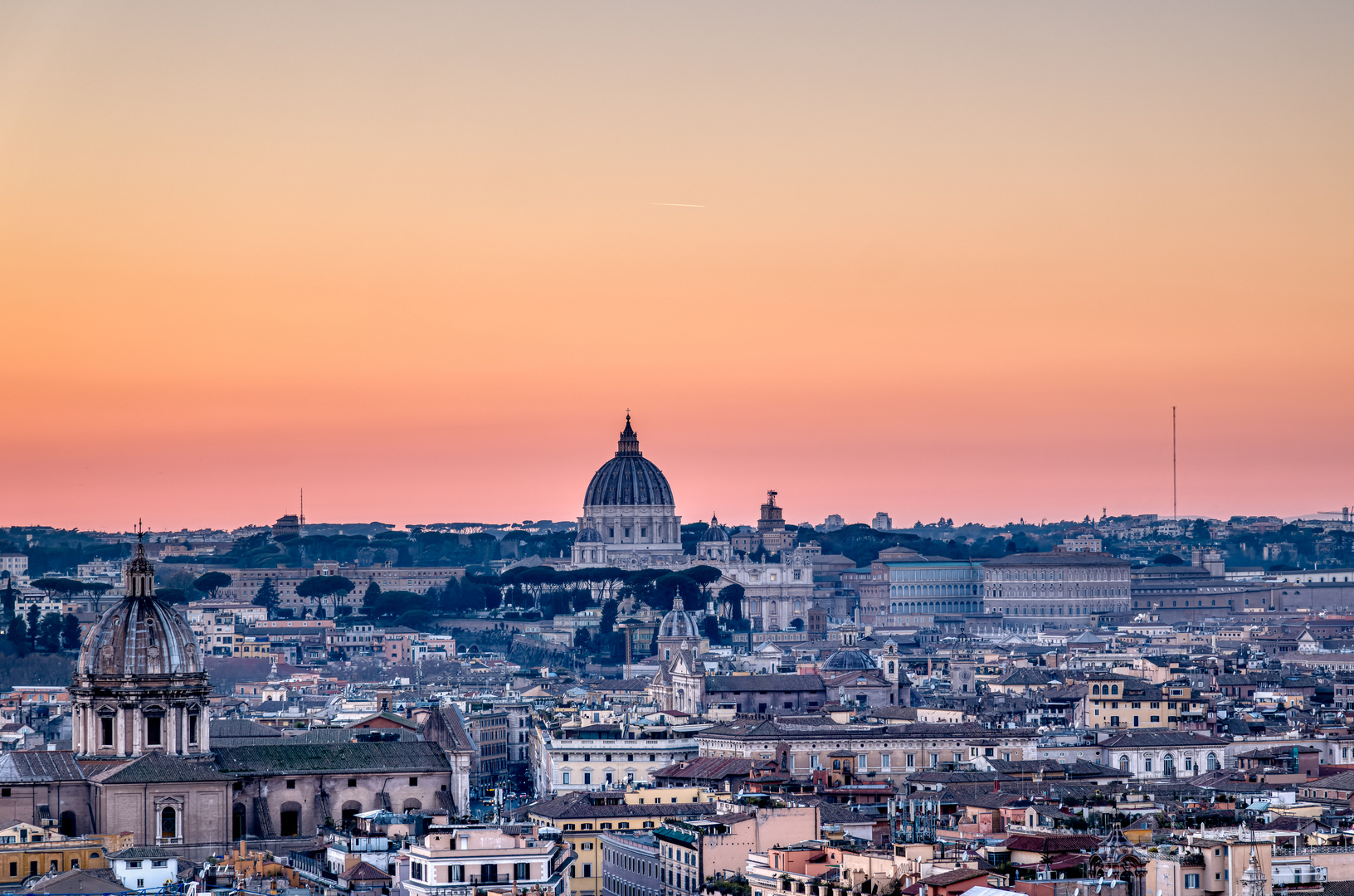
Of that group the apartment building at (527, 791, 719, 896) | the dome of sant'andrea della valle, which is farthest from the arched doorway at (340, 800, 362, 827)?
the dome of sant'andrea della valle

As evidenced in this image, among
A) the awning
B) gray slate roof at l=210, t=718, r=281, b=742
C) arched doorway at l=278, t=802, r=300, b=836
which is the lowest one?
arched doorway at l=278, t=802, r=300, b=836

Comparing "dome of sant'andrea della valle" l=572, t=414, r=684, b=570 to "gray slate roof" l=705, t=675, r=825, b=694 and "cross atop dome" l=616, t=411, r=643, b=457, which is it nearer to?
"cross atop dome" l=616, t=411, r=643, b=457

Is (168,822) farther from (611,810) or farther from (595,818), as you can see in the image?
(611,810)

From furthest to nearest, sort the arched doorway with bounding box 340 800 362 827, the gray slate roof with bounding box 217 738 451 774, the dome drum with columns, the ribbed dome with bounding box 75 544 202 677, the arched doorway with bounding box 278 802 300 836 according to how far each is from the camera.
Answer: the gray slate roof with bounding box 217 738 451 774 < the arched doorway with bounding box 278 802 300 836 < the arched doorway with bounding box 340 800 362 827 < the ribbed dome with bounding box 75 544 202 677 < the dome drum with columns

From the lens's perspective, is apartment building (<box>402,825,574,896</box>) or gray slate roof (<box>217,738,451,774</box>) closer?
apartment building (<box>402,825,574,896</box>)

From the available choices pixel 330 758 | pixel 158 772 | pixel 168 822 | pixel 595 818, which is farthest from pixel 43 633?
pixel 595 818

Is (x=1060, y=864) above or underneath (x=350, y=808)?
above

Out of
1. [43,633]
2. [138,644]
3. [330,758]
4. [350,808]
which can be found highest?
[138,644]

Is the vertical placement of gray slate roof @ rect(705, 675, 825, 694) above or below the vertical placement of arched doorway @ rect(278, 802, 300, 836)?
above
